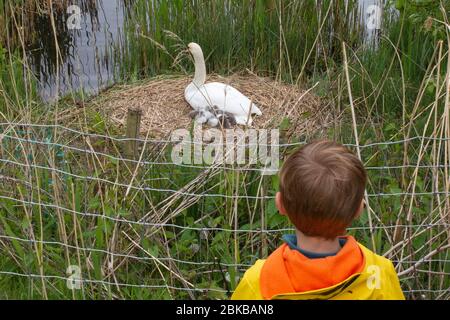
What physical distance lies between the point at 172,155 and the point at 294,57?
2.35 metres

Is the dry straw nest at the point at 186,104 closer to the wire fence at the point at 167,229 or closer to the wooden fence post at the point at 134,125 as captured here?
the wooden fence post at the point at 134,125

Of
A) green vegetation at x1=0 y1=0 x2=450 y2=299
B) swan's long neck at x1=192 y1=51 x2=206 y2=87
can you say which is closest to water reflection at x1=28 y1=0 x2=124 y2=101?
swan's long neck at x1=192 y1=51 x2=206 y2=87

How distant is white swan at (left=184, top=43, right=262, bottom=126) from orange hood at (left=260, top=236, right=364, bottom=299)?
3.28 m

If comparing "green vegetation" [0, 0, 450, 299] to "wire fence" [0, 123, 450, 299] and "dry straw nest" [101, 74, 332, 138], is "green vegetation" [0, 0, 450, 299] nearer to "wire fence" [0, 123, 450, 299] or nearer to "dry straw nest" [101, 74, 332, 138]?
"wire fence" [0, 123, 450, 299]

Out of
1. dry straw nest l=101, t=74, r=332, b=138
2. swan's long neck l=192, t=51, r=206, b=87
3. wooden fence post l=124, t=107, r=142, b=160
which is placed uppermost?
wooden fence post l=124, t=107, r=142, b=160

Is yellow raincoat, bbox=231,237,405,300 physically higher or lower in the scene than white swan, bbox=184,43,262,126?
higher

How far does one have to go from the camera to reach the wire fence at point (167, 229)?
3277 millimetres

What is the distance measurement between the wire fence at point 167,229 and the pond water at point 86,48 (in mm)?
2633

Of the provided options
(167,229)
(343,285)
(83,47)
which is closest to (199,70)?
(83,47)

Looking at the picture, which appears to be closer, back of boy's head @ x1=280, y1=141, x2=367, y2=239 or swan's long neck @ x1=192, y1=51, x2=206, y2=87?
back of boy's head @ x1=280, y1=141, x2=367, y2=239

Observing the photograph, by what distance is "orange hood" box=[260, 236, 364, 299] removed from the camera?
208cm

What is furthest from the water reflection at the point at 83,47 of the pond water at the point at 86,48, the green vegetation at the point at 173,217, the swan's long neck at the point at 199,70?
the green vegetation at the point at 173,217

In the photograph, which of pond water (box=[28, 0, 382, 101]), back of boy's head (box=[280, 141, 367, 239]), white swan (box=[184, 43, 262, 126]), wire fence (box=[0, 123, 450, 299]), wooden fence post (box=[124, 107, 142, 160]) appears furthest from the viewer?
pond water (box=[28, 0, 382, 101])
